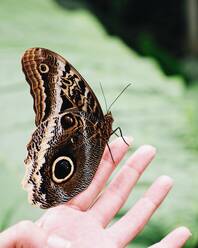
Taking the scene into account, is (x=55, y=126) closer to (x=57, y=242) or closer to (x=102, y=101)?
(x=57, y=242)

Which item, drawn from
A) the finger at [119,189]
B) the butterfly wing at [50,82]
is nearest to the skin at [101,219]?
the finger at [119,189]

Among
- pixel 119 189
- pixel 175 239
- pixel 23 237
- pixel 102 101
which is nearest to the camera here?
pixel 23 237

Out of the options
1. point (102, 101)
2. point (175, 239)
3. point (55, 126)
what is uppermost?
point (55, 126)

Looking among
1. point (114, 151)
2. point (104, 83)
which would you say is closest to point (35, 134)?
point (114, 151)

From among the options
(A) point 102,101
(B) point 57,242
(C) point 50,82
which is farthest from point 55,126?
(A) point 102,101

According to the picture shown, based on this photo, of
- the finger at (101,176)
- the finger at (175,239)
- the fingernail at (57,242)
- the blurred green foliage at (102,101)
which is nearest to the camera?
the fingernail at (57,242)

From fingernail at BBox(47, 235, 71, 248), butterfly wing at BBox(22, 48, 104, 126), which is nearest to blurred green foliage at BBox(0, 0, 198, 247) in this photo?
butterfly wing at BBox(22, 48, 104, 126)

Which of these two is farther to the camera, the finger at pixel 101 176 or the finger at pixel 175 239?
the finger at pixel 101 176

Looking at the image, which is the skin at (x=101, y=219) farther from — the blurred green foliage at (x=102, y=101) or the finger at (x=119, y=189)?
the blurred green foliage at (x=102, y=101)
